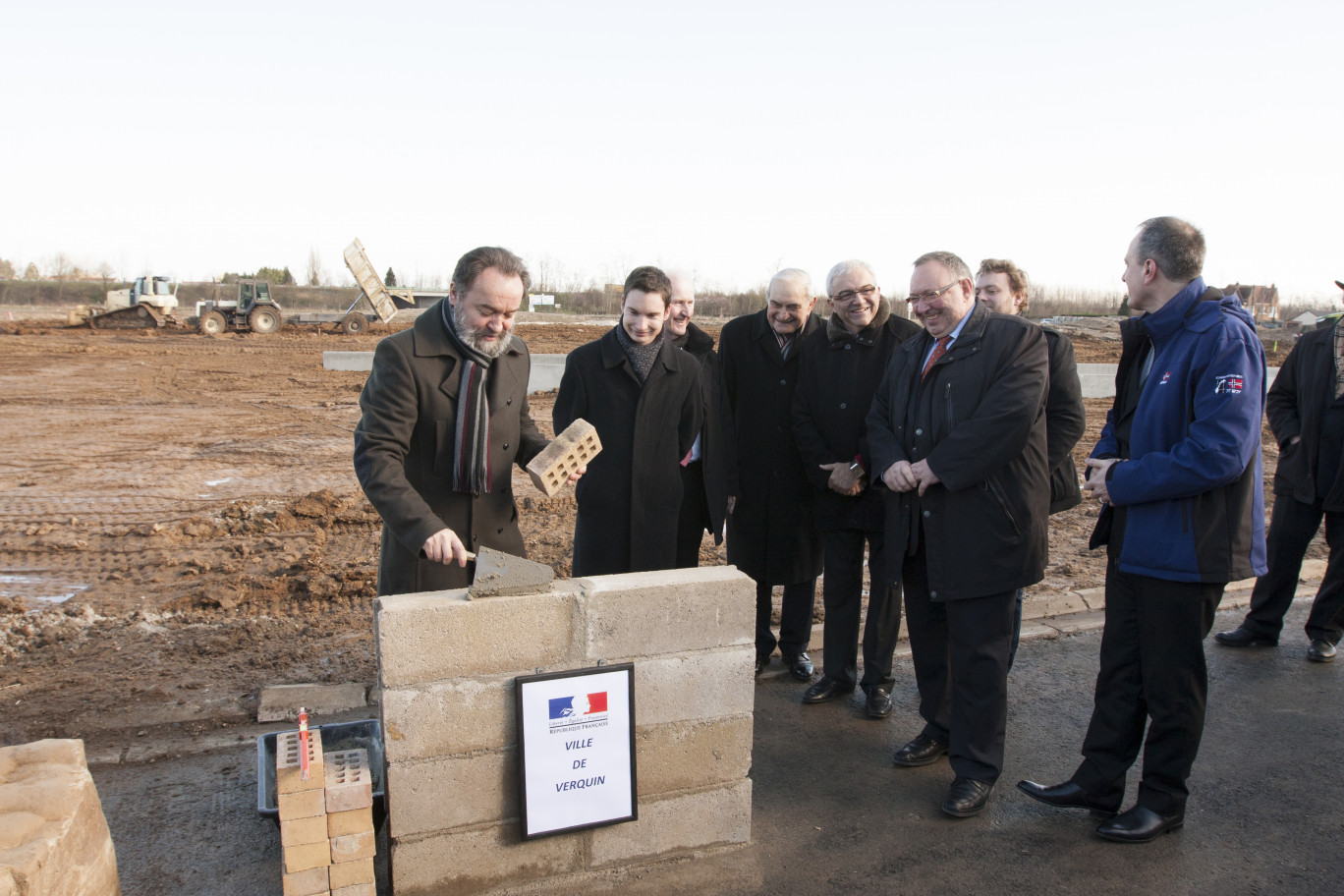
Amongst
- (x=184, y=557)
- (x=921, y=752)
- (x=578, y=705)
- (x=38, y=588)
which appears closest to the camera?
(x=578, y=705)

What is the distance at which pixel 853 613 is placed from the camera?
185 inches

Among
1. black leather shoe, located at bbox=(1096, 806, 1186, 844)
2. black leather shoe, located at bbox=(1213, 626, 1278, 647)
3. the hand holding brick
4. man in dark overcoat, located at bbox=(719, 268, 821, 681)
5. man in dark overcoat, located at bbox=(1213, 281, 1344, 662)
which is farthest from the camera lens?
black leather shoe, located at bbox=(1213, 626, 1278, 647)

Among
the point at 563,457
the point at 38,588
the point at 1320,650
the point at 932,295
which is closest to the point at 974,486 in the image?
the point at 932,295

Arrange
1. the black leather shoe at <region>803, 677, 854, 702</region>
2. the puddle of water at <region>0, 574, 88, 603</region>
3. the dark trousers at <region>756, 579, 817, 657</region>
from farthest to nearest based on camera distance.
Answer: the puddle of water at <region>0, 574, 88, 603</region> → the dark trousers at <region>756, 579, 817, 657</region> → the black leather shoe at <region>803, 677, 854, 702</region>

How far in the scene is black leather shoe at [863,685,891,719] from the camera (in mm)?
4559

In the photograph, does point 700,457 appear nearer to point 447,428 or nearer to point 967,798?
point 447,428

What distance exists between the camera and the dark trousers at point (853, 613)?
4.48 m

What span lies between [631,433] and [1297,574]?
4199 mm

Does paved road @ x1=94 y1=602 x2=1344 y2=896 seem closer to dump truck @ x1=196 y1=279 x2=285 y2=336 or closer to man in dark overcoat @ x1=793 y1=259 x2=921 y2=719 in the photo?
man in dark overcoat @ x1=793 y1=259 x2=921 y2=719

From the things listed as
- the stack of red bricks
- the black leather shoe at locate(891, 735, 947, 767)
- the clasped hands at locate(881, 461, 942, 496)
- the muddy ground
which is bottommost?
the black leather shoe at locate(891, 735, 947, 767)

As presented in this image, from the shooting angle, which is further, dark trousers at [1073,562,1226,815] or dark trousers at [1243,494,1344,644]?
dark trousers at [1243,494,1344,644]

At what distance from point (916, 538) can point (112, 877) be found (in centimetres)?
317

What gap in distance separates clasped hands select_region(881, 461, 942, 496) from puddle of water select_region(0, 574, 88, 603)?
555 centimetres

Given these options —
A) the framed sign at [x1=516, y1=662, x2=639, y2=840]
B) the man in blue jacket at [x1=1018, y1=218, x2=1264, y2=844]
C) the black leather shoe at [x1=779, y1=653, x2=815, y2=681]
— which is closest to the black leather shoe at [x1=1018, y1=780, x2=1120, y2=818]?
the man in blue jacket at [x1=1018, y1=218, x2=1264, y2=844]
